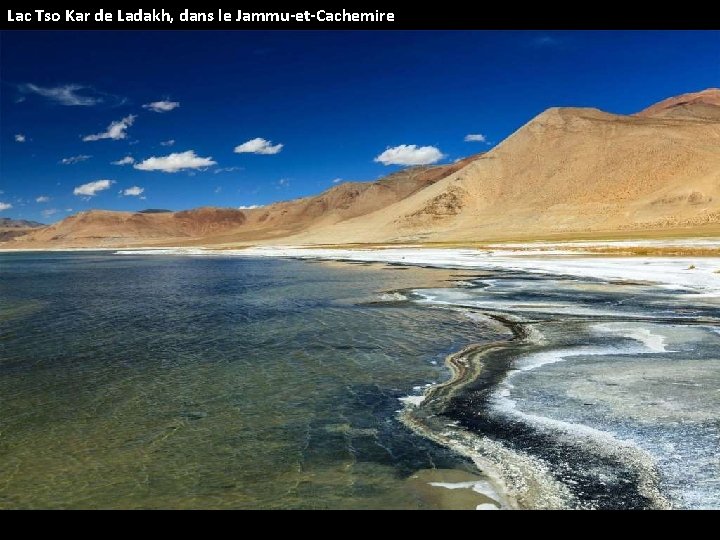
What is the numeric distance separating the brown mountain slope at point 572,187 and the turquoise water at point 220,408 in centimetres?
10306

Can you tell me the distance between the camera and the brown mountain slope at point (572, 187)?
396 feet

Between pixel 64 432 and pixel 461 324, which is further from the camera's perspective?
pixel 461 324

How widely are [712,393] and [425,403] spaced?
192 inches

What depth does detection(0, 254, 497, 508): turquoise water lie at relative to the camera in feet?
23.3

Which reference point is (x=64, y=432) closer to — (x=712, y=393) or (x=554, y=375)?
(x=554, y=375)

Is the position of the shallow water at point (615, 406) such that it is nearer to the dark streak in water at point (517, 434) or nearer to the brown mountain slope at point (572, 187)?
the dark streak in water at point (517, 434)

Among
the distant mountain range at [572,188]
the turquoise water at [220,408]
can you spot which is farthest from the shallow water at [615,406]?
the distant mountain range at [572,188]

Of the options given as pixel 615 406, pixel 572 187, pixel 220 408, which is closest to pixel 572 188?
pixel 572 187

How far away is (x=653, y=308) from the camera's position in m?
20.4

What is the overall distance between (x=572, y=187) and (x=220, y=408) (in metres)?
150

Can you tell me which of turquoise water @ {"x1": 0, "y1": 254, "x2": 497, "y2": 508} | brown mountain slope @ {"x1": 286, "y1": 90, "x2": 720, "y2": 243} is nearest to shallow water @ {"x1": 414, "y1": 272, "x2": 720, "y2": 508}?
turquoise water @ {"x1": 0, "y1": 254, "x2": 497, "y2": 508}

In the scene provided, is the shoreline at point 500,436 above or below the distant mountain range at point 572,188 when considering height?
below
